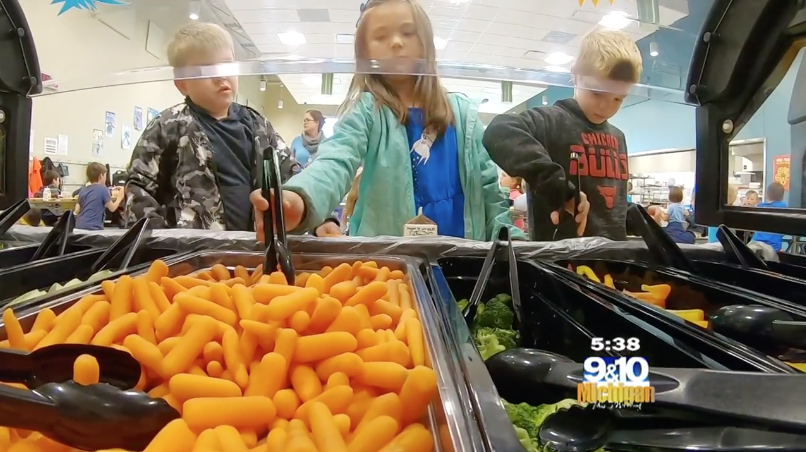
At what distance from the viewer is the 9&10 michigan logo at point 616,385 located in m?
0.30

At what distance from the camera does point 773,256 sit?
1.06 metres

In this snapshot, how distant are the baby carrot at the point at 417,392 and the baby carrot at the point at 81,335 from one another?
0.33 metres

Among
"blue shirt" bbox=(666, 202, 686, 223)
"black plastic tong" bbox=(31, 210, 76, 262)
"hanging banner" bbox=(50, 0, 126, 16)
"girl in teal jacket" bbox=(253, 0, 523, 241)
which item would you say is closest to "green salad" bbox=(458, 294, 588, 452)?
"girl in teal jacket" bbox=(253, 0, 523, 241)

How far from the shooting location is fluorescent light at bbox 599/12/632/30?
1009 millimetres

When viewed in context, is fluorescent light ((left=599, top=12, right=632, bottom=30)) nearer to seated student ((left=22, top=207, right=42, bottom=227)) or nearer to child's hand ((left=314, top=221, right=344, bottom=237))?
child's hand ((left=314, top=221, right=344, bottom=237))

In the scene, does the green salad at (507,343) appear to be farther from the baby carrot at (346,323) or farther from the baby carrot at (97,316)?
the baby carrot at (97,316)

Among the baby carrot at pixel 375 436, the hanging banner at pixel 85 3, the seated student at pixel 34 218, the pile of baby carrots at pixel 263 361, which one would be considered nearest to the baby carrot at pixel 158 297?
the pile of baby carrots at pixel 263 361

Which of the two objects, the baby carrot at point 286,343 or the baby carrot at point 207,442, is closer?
the baby carrot at point 207,442

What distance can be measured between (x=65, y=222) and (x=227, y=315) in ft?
2.33

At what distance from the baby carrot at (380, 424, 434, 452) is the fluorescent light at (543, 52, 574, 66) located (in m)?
0.87

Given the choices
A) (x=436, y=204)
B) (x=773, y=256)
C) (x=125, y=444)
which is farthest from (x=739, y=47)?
(x=125, y=444)

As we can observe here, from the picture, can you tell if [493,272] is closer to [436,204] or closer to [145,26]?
[436,204]

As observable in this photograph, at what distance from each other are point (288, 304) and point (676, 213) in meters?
5.60

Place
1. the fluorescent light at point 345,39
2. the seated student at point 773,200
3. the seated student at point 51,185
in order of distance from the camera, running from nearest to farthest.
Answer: the fluorescent light at point 345,39 < the seated student at point 773,200 < the seated student at point 51,185
